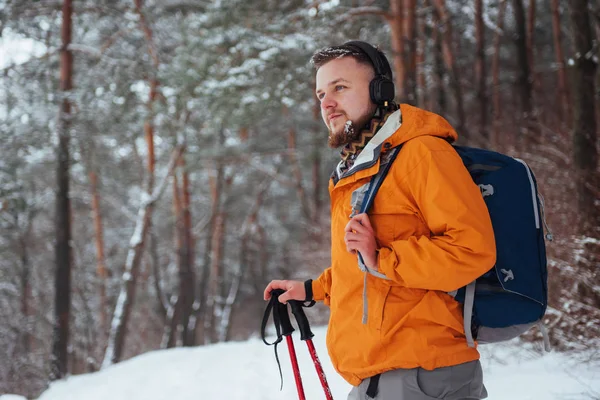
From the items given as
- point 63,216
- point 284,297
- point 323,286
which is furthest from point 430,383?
point 63,216

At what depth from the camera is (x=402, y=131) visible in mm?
1699

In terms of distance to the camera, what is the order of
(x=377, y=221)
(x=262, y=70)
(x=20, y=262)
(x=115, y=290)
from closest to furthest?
(x=377, y=221)
(x=262, y=70)
(x=20, y=262)
(x=115, y=290)

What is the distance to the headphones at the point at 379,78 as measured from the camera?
1827mm

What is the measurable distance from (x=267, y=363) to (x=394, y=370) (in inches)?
203

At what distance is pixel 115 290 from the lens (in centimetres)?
2058

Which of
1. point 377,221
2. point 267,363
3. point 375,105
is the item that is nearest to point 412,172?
point 377,221

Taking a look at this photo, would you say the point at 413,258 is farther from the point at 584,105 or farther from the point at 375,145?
the point at 584,105

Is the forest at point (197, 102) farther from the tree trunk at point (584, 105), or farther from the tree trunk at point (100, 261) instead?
the tree trunk at point (100, 261)

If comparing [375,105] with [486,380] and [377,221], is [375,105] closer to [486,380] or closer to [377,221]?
[377,221]

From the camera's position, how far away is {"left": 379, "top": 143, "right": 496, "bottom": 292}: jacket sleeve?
1509 millimetres

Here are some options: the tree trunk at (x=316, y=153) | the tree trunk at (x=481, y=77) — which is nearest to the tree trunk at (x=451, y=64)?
the tree trunk at (x=481, y=77)

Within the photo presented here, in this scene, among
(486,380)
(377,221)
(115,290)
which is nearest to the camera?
(377,221)

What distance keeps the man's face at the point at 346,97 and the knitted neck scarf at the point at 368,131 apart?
20 millimetres

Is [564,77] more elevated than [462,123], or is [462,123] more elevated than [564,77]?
[564,77]
